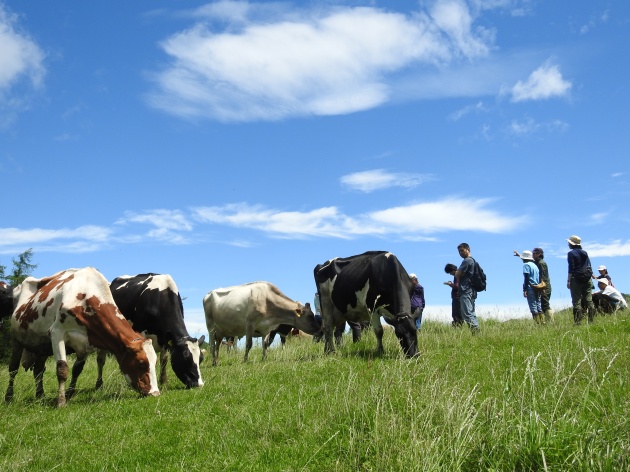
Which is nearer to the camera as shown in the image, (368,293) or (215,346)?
(368,293)

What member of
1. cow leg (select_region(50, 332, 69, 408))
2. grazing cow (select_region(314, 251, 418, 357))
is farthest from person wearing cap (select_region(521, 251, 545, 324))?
cow leg (select_region(50, 332, 69, 408))

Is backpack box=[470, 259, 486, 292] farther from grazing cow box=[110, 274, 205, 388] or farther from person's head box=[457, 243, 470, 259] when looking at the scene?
grazing cow box=[110, 274, 205, 388]

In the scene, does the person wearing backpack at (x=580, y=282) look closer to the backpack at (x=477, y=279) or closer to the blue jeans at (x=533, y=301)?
the blue jeans at (x=533, y=301)

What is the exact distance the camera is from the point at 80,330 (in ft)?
40.5

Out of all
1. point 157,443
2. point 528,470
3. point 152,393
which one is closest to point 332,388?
point 157,443

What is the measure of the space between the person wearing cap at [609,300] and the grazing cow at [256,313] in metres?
8.55

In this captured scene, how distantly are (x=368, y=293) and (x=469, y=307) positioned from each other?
2826 millimetres

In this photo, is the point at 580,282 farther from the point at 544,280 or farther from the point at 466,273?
the point at 466,273

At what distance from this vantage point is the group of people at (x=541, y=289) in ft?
53.0

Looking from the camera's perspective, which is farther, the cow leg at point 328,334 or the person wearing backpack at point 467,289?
the cow leg at point 328,334

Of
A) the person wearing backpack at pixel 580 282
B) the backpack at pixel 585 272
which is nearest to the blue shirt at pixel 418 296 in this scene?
the person wearing backpack at pixel 580 282

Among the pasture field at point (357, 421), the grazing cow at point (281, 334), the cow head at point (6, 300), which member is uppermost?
the cow head at point (6, 300)

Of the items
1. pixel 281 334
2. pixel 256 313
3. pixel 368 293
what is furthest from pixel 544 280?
pixel 281 334

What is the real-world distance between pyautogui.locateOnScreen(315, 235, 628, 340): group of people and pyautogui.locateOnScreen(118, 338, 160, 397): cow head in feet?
19.9
